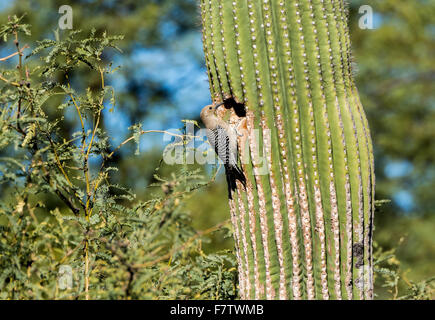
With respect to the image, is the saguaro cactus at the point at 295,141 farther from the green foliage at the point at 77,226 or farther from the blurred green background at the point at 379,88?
the blurred green background at the point at 379,88

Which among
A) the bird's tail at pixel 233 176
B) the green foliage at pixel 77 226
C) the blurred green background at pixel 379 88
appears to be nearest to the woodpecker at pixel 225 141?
the bird's tail at pixel 233 176

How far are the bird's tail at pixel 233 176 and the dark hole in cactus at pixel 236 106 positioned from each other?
0.26 m

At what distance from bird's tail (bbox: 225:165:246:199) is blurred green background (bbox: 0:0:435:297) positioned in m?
6.87

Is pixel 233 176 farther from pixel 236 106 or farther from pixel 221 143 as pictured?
pixel 236 106

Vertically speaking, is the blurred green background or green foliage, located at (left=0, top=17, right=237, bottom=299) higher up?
the blurred green background

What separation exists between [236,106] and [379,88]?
9978mm

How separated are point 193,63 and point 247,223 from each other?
36.4ft

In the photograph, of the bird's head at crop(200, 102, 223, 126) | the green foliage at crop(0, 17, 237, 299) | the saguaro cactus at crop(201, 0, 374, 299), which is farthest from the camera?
the bird's head at crop(200, 102, 223, 126)

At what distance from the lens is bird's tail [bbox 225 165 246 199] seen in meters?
2.93

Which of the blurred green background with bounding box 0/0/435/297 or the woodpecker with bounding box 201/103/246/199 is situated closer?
the woodpecker with bounding box 201/103/246/199

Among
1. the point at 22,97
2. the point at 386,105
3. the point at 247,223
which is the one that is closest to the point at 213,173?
the point at 247,223

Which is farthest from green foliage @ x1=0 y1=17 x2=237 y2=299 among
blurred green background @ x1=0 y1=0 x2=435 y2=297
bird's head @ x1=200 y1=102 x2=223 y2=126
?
blurred green background @ x1=0 y1=0 x2=435 y2=297

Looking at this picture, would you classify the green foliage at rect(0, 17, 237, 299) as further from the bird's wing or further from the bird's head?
the bird's head
